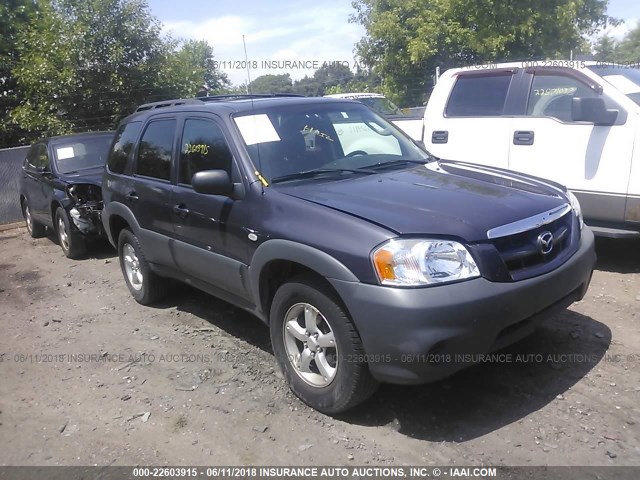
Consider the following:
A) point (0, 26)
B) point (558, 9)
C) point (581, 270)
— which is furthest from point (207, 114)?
point (558, 9)

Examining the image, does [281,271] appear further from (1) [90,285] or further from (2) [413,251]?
(1) [90,285]

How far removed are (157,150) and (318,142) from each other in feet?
5.07

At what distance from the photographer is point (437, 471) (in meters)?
2.94

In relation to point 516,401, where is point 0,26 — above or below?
above

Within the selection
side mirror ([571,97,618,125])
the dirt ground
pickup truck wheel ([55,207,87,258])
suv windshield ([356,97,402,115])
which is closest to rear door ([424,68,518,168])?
side mirror ([571,97,618,125])

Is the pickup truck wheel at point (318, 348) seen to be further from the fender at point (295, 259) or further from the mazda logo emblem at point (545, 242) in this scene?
the mazda logo emblem at point (545, 242)

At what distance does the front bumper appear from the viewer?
9.58ft

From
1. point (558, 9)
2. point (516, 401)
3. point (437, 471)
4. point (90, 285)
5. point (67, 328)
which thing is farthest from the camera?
point (558, 9)

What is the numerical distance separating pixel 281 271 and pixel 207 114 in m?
1.44

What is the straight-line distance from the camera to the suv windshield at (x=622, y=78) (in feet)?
18.5

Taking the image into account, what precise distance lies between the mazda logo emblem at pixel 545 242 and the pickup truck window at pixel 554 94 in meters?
2.92

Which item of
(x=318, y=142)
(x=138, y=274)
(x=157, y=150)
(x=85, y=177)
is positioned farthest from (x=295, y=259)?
(x=85, y=177)

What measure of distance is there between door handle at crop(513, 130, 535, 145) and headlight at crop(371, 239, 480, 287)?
3.49 m

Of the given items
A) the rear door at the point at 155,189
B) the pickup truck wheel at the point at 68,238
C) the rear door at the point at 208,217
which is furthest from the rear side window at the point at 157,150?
the pickup truck wheel at the point at 68,238
